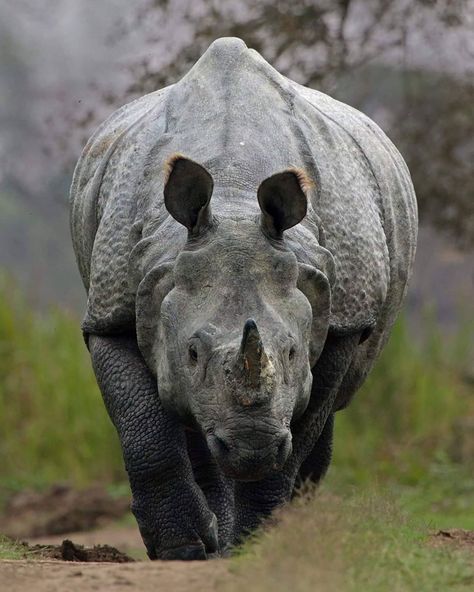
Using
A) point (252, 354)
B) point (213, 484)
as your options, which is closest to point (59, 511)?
point (213, 484)

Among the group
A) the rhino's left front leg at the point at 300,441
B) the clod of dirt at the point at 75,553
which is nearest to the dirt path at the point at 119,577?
the rhino's left front leg at the point at 300,441

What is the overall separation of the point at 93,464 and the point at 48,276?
351cm

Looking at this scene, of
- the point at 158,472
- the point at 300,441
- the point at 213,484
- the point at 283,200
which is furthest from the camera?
the point at 213,484

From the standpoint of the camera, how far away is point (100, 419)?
41.8 ft

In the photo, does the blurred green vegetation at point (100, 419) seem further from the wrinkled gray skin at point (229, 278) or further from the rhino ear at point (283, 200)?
the rhino ear at point (283, 200)

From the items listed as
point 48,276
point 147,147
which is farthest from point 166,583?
point 48,276

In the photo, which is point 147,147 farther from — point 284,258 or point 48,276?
→ point 48,276

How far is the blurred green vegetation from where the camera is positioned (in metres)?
12.6

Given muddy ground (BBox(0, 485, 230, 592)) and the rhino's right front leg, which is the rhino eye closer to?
the rhino's right front leg

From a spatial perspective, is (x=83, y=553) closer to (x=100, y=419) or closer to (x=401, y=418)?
(x=100, y=419)

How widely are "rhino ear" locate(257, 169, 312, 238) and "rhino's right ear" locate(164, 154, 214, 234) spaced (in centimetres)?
20

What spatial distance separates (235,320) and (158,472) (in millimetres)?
Answer: 884

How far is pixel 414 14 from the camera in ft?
43.7

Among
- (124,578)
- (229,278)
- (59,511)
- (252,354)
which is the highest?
(229,278)
